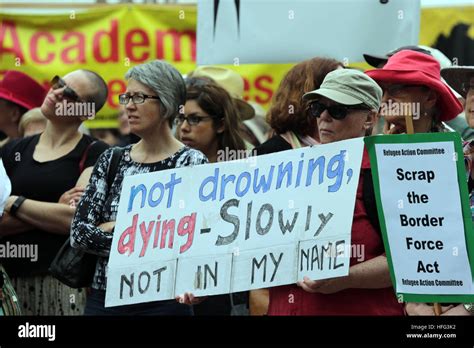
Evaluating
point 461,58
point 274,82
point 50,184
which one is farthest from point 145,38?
point 50,184

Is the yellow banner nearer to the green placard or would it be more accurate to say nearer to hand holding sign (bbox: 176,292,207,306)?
hand holding sign (bbox: 176,292,207,306)

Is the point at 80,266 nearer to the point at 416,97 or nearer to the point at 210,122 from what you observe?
the point at 210,122

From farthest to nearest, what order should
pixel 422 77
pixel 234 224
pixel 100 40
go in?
pixel 100 40
pixel 422 77
pixel 234 224

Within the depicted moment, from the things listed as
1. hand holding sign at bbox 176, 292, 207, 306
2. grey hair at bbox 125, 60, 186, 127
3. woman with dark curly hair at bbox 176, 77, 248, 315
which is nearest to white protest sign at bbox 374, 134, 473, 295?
hand holding sign at bbox 176, 292, 207, 306

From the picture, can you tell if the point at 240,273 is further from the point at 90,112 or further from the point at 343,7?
the point at 343,7

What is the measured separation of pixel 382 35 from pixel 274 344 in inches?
101

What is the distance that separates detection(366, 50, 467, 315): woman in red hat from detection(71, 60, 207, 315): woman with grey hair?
35.3 inches

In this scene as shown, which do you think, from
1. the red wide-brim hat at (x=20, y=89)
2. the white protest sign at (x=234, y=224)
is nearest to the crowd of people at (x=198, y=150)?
the white protest sign at (x=234, y=224)

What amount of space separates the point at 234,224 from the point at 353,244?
1.72 ft

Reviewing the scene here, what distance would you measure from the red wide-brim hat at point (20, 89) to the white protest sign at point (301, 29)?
1513 millimetres

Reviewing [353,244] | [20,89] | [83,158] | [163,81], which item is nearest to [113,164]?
[163,81]

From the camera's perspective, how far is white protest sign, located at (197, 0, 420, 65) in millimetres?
7520

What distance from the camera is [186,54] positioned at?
32.5ft

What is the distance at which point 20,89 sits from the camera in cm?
863
